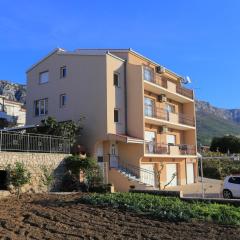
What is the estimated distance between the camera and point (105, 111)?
32938mm

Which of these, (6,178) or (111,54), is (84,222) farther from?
(111,54)

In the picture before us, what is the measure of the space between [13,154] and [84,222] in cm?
1092

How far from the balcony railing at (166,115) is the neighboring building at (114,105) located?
109 mm

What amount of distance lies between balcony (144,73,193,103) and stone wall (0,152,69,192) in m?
12.5

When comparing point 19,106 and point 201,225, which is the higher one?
point 19,106

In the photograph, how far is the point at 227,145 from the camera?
7431cm

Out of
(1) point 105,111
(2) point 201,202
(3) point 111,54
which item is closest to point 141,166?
(1) point 105,111

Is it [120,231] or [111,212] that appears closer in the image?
[120,231]

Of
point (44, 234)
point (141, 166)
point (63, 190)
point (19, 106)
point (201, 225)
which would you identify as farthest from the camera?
point (19, 106)

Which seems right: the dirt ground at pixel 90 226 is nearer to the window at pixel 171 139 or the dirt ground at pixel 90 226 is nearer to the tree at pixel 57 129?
the tree at pixel 57 129

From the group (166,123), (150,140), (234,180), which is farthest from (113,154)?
(234,180)

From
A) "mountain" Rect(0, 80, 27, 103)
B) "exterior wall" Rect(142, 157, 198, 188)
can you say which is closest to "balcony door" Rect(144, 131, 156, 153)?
"exterior wall" Rect(142, 157, 198, 188)

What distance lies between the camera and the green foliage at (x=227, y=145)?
7306 centimetres

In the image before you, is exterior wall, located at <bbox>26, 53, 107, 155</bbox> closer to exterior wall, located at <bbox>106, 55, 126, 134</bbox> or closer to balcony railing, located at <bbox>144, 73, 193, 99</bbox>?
exterior wall, located at <bbox>106, 55, 126, 134</bbox>
